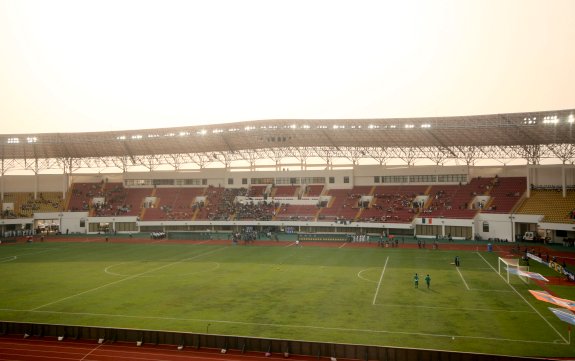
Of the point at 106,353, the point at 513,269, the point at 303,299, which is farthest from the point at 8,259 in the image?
the point at 513,269

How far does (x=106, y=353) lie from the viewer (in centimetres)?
1998

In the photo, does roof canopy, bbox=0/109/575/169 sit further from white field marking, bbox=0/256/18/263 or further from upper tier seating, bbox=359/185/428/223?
white field marking, bbox=0/256/18/263

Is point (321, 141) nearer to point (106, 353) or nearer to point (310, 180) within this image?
point (310, 180)

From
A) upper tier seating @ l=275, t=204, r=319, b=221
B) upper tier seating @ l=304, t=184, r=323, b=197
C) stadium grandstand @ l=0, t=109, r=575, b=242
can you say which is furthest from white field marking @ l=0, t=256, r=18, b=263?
upper tier seating @ l=304, t=184, r=323, b=197

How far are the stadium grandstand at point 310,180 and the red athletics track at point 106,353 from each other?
4474 cm

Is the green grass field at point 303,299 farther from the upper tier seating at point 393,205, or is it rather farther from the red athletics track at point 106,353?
the upper tier seating at point 393,205

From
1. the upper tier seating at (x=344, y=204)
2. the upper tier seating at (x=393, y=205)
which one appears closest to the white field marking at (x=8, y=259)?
the upper tier seating at (x=344, y=204)

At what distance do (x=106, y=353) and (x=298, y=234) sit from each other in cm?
4483

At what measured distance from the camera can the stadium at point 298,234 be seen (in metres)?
22.2

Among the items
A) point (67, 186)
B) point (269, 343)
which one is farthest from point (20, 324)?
point (67, 186)

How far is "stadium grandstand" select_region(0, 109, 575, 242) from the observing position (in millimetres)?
56406

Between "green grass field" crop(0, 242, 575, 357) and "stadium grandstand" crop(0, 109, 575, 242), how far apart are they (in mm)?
16719

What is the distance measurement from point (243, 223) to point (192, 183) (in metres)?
19.0

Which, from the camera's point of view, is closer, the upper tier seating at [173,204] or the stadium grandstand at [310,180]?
the stadium grandstand at [310,180]
